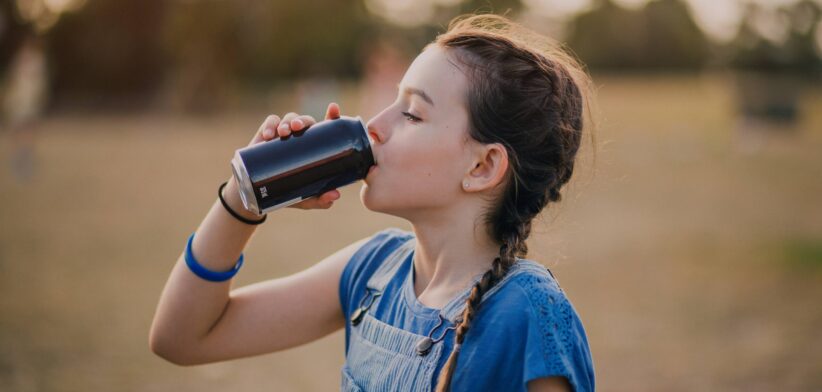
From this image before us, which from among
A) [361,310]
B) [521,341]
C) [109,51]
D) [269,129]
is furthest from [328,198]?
[109,51]

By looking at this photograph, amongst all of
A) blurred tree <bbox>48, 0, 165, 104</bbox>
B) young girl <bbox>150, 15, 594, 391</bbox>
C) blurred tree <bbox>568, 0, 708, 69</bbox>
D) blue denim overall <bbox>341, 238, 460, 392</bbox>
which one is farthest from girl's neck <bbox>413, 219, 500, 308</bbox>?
blurred tree <bbox>568, 0, 708, 69</bbox>

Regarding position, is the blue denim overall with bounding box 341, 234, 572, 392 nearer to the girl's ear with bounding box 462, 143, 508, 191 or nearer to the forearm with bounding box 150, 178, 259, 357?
the girl's ear with bounding box 462, 143, 508, 191

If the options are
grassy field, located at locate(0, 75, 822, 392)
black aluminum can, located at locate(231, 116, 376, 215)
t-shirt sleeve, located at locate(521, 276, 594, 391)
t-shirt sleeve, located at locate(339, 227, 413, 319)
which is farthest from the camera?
grassy field, located at locate(0, 75, 822, 392)

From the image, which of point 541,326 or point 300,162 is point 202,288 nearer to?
point 300,162

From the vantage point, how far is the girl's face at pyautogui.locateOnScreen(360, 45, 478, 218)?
79.3 inches

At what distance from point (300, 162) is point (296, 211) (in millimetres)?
9031

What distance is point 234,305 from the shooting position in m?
2.30

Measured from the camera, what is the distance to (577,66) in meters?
2.33

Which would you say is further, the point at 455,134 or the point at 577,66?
the point at 577,66

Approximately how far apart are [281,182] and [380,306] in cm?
43

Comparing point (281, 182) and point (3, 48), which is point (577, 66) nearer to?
point (281, 182)

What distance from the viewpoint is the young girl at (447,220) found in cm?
188

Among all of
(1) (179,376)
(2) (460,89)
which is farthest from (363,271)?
(1) (179,376)

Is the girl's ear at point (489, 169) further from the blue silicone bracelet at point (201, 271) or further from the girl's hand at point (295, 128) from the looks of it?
the blue silicone bracelet at point (201, 271)
